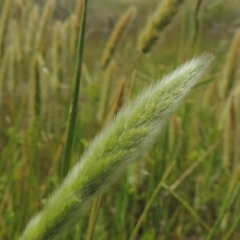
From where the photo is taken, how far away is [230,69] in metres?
Answer: 1.08

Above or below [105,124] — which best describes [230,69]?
below

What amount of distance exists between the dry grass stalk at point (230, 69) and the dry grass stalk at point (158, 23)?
0.17m

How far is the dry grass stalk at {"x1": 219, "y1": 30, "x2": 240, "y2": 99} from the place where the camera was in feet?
3.34

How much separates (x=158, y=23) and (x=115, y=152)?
1.90ft

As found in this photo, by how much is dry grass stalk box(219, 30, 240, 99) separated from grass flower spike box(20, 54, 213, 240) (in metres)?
0.62

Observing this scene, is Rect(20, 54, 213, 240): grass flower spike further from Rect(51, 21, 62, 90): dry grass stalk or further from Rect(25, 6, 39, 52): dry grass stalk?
Rect(25, 6, 39, 52): dry grass stalk

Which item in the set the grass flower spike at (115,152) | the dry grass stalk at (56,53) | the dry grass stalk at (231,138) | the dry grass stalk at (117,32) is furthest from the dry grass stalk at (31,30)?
the grass flower spike at (115,152)

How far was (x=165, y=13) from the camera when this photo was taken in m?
0.92

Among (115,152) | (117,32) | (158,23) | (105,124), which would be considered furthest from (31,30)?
(115,152)

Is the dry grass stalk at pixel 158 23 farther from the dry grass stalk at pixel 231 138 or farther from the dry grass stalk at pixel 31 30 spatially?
the dry grass stalk at pixel 31 30

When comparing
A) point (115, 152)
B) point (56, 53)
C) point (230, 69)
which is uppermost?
point (115, 152)

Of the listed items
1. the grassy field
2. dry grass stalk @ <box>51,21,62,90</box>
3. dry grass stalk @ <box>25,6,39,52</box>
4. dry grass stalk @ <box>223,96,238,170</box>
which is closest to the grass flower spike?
the grassy field

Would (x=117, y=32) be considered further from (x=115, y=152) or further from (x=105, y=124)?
(x=115, y=152)

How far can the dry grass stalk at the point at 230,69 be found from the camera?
1017 mm
